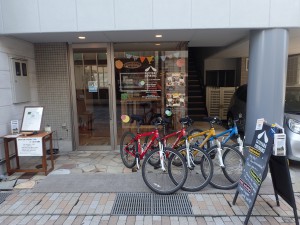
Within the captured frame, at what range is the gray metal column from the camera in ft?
12.9

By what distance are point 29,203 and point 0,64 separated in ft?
8.28

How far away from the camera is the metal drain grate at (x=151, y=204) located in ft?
10.2

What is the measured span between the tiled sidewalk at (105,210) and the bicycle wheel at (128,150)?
1085 millimetres

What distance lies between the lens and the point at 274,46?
12.9 ft

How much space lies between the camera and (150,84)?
5703mm

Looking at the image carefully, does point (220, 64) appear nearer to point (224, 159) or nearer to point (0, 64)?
point (224, 159)

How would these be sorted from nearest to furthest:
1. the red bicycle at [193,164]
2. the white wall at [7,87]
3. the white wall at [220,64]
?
the red bicycle at [193,164] → the white wall at [7,87] → the white wall at [220,64]

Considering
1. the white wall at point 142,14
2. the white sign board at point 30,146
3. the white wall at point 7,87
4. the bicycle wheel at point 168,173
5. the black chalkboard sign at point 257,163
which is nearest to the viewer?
the black chalkboard sign at point 257,163

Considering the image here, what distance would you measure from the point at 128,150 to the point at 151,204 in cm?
148

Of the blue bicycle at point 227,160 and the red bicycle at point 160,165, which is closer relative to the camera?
the red bicycle at point 160,165

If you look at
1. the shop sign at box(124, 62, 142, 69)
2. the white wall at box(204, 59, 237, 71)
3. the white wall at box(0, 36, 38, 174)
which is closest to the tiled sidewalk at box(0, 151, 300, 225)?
the white wall at box(0, 36, 38, 174)

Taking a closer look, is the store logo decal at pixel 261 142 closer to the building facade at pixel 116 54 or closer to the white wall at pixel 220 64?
the building facade at pixel 116 54

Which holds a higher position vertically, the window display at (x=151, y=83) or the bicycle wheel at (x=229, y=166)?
the window display at (x=151, y=83)

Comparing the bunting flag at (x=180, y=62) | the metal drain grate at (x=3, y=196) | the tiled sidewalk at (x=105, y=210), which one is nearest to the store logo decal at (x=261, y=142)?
the tiled sidewalk at (x=105, y=210)
